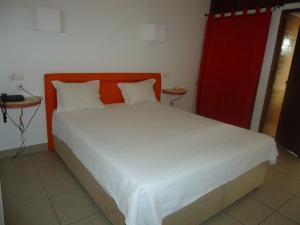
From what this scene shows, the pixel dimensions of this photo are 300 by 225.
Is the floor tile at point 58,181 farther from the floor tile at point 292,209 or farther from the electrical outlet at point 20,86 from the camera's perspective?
the floor tile at point 292,209

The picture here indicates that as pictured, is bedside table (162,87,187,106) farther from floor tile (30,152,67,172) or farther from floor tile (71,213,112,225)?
floor tile (71,213,112,225)

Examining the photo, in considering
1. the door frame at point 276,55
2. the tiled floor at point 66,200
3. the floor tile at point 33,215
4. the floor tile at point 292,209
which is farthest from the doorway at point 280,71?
the floor tile at point 33,215

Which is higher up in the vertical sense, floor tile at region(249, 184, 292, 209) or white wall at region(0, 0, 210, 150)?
white wall at region(0, 0, 210, 150)

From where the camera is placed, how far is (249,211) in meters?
2.04

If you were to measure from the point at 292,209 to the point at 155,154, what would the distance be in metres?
1.51

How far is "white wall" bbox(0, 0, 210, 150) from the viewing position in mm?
2547

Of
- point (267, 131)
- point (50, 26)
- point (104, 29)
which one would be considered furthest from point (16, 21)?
point (267, 131)

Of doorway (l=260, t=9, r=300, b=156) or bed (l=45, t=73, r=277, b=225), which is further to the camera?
doorway (l=260, t=9, r=300, b=156)

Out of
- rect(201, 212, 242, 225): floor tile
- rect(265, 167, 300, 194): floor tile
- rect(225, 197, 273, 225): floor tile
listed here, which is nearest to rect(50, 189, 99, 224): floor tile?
rect(201, 212, 242, 225): floor tile

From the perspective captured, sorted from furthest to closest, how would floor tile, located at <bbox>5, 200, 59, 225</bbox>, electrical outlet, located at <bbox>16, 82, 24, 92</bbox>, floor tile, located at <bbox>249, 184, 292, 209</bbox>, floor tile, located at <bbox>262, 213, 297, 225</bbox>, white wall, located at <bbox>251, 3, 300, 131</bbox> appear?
white wall, located at <bbox>251, 3, 300, 131</bbox>, electrical outlet, located at <bbox>16, 82, 24, 92</bbox>, floor tile, located at <bbox>249, 184, 292, 209</bbox>, floor tile, located at <bbox>262, 213, 297, 225</bbox>, floor tile, located at <bbox>5, 200, 59, 225</bbox>

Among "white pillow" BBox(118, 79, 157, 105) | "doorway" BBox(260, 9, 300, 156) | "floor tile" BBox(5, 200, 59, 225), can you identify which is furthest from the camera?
"doorway" BBox(260, 9, 300, 156)

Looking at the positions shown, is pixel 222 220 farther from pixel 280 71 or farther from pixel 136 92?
pixel 280 71

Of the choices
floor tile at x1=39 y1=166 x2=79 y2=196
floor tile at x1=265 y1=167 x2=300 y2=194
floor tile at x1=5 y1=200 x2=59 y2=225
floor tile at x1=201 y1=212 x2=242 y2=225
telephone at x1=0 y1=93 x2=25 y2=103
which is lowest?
floor tile at x1=5 y1=200 x2=59 y2=225

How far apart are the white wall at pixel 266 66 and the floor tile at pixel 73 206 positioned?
308 centimetres
